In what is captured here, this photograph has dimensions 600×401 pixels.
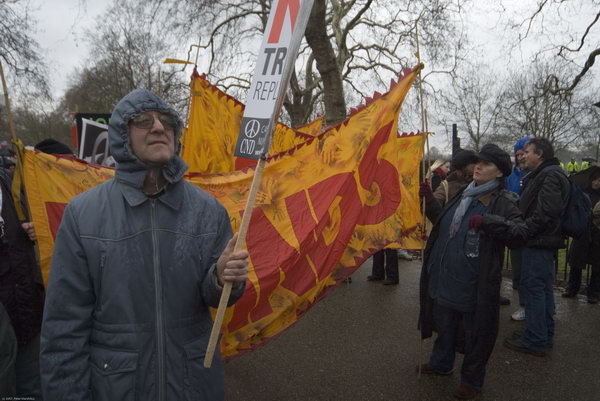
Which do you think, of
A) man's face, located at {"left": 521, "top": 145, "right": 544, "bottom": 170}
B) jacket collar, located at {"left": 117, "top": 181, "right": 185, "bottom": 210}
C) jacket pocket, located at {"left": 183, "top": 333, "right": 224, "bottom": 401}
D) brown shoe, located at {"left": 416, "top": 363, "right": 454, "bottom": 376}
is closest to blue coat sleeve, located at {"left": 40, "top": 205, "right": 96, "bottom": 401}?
jacket collar, located at {"left": 117, "top": 181, "right": 185, "bottom": 210}

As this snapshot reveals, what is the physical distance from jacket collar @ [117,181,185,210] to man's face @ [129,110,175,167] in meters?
0.12

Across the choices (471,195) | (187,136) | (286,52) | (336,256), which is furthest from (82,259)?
(187,136)

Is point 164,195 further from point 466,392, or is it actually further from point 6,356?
point 466,392

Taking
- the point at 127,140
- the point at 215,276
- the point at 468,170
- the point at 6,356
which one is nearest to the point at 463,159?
the point at 468,170

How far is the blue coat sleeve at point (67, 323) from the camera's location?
1.49 meters

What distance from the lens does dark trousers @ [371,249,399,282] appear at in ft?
21.5

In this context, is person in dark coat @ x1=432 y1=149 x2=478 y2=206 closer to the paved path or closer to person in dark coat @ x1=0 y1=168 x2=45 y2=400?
the paved path

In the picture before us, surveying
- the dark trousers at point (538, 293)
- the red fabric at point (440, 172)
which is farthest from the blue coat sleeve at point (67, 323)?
the red fabric at point (440, 172)

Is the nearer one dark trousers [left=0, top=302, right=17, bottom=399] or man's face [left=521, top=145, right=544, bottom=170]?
dark trousers [left=0, top=302, right=17, bottom=399]

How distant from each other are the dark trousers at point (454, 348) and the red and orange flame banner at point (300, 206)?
0.76 m

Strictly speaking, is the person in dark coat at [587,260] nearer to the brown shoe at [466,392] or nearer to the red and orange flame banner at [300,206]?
the brown shoe at [466,392]

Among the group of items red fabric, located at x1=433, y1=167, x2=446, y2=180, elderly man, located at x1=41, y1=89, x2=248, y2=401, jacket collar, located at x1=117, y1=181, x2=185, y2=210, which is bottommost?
elderly man, located at x1=41, y1=89, x2=248, y2=401

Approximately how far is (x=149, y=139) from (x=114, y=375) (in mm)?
933

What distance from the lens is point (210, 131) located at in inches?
187
